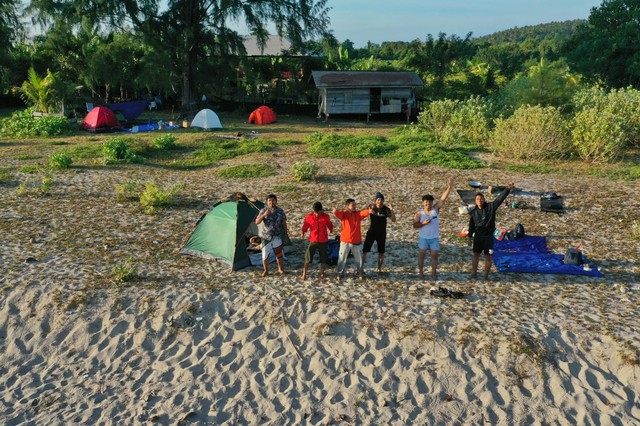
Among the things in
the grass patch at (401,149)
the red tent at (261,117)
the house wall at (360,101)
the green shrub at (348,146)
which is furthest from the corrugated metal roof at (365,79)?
the green shrub at (348,146)

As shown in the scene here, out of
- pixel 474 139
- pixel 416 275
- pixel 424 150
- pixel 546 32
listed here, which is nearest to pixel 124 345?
pixel 416 275

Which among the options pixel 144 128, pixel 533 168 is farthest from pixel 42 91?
pixel 533 168

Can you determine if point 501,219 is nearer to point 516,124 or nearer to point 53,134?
point 516,124

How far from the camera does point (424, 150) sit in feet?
64.3

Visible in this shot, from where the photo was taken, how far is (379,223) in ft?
28.6

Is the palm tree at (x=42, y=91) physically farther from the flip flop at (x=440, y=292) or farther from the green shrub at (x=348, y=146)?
the flip flop at (x=440, y=292)

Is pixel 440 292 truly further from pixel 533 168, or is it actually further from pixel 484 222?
pixel 533 168

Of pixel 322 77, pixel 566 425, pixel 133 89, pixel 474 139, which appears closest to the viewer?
pixel 566 425

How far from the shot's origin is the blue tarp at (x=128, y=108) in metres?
28.4

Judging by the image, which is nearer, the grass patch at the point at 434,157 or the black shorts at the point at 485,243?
the black shorts at the point at 485,243

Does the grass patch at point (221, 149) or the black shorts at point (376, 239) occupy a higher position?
the grass patch at point (221, 149)

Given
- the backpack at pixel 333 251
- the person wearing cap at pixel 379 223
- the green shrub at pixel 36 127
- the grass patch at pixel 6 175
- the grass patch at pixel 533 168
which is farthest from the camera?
the green shrub at pixel 36 127

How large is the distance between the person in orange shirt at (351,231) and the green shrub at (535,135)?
1152cm

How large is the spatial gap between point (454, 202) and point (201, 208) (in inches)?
262
